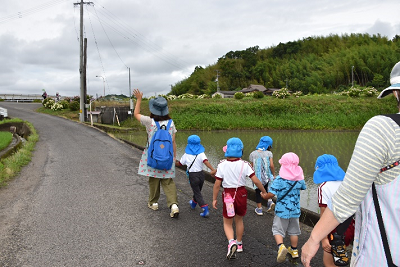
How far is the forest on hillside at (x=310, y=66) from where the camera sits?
183 feet

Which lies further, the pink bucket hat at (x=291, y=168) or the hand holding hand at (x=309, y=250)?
the pink bucket hat at (x=291, y=168)

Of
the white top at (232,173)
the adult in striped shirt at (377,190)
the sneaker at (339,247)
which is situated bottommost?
the sneaker at (339,247)

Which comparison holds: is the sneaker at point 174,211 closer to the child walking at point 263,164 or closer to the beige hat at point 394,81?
the child walking at point 263,164

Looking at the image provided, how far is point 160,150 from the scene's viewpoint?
486cm

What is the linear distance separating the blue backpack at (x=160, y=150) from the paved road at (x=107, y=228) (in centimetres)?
85

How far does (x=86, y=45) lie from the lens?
2552 centimetres

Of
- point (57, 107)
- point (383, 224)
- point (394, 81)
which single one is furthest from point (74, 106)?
point (383, 224)

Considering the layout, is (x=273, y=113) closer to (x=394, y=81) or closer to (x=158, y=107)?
(x=158, y=107)

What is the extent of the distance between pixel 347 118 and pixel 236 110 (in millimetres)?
10244

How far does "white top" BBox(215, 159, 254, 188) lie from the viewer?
395 cm

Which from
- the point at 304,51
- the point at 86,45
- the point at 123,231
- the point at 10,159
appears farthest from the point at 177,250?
the point at 304,51

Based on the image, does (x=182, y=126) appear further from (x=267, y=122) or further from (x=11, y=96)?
(x=11, y=96)

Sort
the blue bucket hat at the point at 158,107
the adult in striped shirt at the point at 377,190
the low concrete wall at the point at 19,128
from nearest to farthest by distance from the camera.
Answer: the adult in striped shirt at the point at 377,190 → the blue bucket hat at the point at 158,107 → the low concrete wall at the point at 19,128

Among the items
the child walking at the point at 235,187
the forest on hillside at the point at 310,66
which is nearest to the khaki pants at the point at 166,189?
the child walking at the point at 235,187
